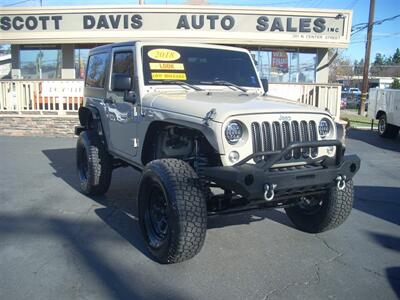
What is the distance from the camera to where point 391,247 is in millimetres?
4832

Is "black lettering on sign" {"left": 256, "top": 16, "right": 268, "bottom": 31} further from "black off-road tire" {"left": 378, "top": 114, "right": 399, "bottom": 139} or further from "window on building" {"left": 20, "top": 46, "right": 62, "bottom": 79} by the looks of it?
"window on building" {"left": 20, "top": 46, "right": 62, "bottom": 79}

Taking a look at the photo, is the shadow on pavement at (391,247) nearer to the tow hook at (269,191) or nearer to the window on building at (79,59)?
the tow hook at (269,191)

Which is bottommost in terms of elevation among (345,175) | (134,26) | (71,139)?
(71,139)

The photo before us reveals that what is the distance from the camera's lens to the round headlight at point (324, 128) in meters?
4.48

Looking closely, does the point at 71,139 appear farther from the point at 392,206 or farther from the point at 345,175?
the point at 345,175

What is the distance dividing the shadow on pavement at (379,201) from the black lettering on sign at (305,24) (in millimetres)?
10702

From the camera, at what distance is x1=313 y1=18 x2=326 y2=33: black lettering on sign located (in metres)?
17.1

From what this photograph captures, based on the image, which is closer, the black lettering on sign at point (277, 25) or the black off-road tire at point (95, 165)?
the black off-road tire at point (95, 165)

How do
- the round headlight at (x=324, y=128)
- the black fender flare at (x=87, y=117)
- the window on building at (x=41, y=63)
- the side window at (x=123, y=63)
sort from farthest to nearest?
the window on building at (x=41, y=63) → the black fender flare at (x=87, y=117) → the side window at (x=123, y=63) → the round headlight at (x=324, y=128)

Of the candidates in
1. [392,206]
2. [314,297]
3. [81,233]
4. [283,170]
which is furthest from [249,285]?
[392,206]

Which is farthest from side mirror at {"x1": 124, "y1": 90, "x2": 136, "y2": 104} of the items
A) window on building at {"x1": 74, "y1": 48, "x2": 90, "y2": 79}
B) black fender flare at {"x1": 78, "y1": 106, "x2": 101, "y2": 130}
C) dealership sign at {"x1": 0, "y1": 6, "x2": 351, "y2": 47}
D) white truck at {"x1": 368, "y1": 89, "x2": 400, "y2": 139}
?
window on building at {"x1": 74, "y1": 48, "x2": 90, "y2": 79}

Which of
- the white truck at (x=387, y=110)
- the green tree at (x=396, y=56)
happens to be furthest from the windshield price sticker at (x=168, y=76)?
the green tree at (x=396, y=56)

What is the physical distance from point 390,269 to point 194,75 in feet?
9.72

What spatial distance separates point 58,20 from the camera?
17.4m
